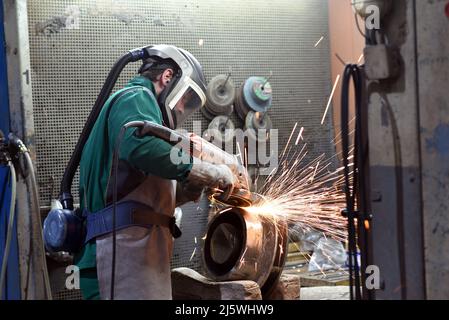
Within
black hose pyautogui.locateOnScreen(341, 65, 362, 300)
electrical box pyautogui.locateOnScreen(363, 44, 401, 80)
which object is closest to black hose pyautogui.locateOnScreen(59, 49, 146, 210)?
black hose pyautogui.locateOnScreen(341, 65, 362, 300)

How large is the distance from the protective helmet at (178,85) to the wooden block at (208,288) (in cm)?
93

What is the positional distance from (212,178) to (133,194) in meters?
0.42

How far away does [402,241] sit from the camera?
269cm

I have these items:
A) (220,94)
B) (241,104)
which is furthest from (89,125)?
(241,104)

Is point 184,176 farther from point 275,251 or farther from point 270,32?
point 270,32

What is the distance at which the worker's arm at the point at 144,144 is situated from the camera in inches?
134

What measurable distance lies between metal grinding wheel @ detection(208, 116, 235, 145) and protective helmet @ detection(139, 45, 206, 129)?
1558mm

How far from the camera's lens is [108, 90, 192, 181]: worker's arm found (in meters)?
3.40

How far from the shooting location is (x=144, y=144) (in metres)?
3.39

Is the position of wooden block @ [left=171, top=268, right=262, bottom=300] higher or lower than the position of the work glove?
lower

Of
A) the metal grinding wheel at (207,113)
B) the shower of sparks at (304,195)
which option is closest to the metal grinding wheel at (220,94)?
the metal grinding wheel at (207,113)

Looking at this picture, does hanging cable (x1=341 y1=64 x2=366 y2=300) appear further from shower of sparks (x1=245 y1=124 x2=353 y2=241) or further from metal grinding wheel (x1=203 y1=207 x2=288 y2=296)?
shower of sparks (x1=245 y1=124 x2=353 y2=241)
